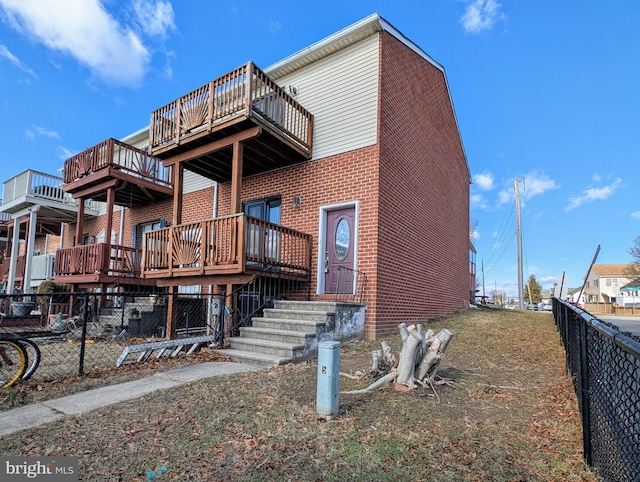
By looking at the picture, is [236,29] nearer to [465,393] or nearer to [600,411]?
[465,393]

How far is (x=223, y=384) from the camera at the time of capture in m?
4.92

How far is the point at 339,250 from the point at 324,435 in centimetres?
611

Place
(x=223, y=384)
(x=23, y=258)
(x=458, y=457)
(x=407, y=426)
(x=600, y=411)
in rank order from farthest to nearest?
(x=23, y=258) → (x=223, y=384) → (x=407, y=426) → (x=600, y=411) → (x=458, y=457)

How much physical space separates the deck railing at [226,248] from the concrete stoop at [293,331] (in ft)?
3.81

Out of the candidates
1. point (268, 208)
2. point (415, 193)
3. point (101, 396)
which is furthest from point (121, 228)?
point (101, 396)

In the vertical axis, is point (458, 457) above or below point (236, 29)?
below

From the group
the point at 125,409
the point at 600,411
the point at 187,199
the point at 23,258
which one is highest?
the point at 187,199

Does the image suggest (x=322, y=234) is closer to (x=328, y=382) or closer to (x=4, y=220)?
(x=328, y=382)

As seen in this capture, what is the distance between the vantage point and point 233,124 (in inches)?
325

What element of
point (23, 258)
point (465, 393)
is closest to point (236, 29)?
point (465, 393)

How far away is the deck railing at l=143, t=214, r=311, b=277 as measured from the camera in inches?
303

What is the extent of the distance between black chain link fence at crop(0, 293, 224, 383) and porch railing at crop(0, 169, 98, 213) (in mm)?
4780

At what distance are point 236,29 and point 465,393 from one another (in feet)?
42.0

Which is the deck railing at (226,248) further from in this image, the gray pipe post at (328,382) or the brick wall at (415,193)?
the gray pipe post at (328,382)
